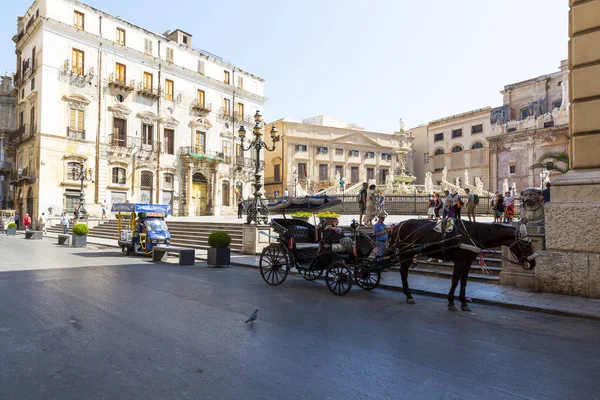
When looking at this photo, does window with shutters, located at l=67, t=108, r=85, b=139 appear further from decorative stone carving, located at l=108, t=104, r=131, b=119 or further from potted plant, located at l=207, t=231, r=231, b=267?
potted plant, located at l=207, t=231, r=231, b=267

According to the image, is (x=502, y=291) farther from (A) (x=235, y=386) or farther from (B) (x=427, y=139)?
(B) (x=427, y=139)

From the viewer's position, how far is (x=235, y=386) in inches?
145

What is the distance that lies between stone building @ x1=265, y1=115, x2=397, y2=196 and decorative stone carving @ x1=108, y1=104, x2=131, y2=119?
65.4ft

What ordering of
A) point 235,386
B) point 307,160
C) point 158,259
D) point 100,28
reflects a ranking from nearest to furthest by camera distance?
1. point 235,386
2. point 158,259
3. point 100,28
4. point 307,160

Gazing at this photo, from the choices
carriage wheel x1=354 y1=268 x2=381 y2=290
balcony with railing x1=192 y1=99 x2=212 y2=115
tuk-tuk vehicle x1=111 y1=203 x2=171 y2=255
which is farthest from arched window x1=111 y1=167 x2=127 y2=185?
carriage wheel x1=354 y1=268 x2=381 y2=290

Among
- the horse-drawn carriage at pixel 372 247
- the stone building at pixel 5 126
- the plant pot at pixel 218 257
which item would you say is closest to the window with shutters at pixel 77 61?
the stone building at pixel 5 126

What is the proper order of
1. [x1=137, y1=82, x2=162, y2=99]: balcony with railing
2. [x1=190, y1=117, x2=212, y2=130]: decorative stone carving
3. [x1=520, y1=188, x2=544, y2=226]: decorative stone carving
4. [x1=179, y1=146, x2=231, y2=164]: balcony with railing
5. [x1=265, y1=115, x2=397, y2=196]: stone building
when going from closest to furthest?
[x1=520, y1=188, x2=544, y2=226]: decorative stone carving < [x1=137, y1=82, x2=162, y2=99]: balcony with railing < [x1=179, y1=146, x2=231, y2=164]: balcony with railing < [x1=190, y1=117, x2=212, y2=130]: decorative stone carving < [x1=265, y1=115, x2=397, y2=196]: stone building

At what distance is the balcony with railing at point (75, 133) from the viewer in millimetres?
31605

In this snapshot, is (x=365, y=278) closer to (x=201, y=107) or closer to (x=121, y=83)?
(x=121, y=83)

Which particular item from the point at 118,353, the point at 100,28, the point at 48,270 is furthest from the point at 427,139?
the point at 118,353

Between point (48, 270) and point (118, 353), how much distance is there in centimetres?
831

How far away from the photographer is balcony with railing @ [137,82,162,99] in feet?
117

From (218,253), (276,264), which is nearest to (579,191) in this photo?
(276,264)

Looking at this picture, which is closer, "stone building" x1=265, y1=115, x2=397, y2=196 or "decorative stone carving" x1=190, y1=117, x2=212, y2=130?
"decorative stone carving" x1=190, y1=117, x2=212, y2=130
